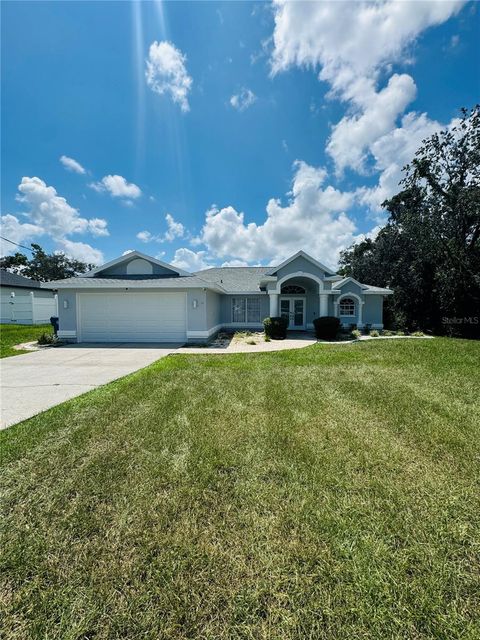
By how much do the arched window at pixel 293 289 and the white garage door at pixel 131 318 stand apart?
25.1 feet

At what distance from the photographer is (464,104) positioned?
59.5ft

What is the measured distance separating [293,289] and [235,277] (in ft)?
16.1

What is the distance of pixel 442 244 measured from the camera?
1822cm

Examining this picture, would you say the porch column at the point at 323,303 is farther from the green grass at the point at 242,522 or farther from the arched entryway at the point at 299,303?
the green grass at the point at 242,522

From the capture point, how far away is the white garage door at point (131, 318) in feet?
43.7

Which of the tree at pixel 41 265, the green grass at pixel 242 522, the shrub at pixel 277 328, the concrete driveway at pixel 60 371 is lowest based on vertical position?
the green grass at pixel 242 522

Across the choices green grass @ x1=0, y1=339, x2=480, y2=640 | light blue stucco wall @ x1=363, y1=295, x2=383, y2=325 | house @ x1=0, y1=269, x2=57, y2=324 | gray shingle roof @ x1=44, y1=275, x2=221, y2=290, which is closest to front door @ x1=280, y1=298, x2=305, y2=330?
light blue stucco wall @ x1=363, y1=295, x2=383, y2=325

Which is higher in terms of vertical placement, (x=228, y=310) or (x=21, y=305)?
(x=21, y=305)

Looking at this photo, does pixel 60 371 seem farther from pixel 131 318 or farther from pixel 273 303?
pixel 273 303

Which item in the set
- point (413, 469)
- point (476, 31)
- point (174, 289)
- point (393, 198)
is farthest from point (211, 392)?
point (393, 198)

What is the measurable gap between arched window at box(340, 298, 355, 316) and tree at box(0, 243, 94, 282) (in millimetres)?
48403

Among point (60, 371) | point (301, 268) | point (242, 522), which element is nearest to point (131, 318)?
point (60, 371)

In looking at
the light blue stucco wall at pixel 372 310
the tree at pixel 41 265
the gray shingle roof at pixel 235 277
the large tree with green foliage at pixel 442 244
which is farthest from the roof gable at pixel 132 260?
the tree at pixel 41 265

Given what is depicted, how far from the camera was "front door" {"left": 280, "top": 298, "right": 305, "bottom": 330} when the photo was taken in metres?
17.9
